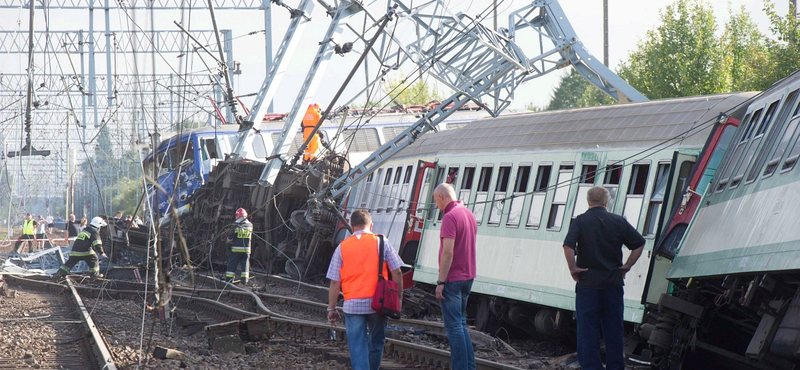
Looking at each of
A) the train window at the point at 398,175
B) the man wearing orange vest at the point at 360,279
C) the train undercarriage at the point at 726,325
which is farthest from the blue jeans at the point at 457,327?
the train window at the point at 398,175

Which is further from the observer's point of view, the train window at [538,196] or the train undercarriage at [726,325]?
the train window at [538,196]

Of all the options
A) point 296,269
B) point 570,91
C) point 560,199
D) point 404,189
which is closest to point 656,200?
point 560,199

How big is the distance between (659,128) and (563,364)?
3.07 m

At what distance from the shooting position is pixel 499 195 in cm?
1527

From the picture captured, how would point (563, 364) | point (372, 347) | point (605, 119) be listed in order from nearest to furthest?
1. point (372, 347)
2. point (563, 364)
3. point (605, 119)

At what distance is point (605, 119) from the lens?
13.6 m

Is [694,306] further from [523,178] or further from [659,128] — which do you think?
[523,178]

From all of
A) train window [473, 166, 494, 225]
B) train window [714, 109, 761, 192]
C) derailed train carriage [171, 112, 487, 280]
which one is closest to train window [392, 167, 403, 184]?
derailed train carriage [171, 112, 487, 280]

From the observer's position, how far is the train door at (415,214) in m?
18.4

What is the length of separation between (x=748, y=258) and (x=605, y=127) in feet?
Answer: 18.3

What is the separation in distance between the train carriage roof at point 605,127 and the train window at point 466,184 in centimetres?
35

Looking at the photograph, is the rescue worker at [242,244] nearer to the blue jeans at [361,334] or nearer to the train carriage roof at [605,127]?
the train carriage roof at [605,127]

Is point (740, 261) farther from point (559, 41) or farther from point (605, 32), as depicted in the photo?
point (605, 32)

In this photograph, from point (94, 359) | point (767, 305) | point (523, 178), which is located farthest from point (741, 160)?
point (94, 359)
